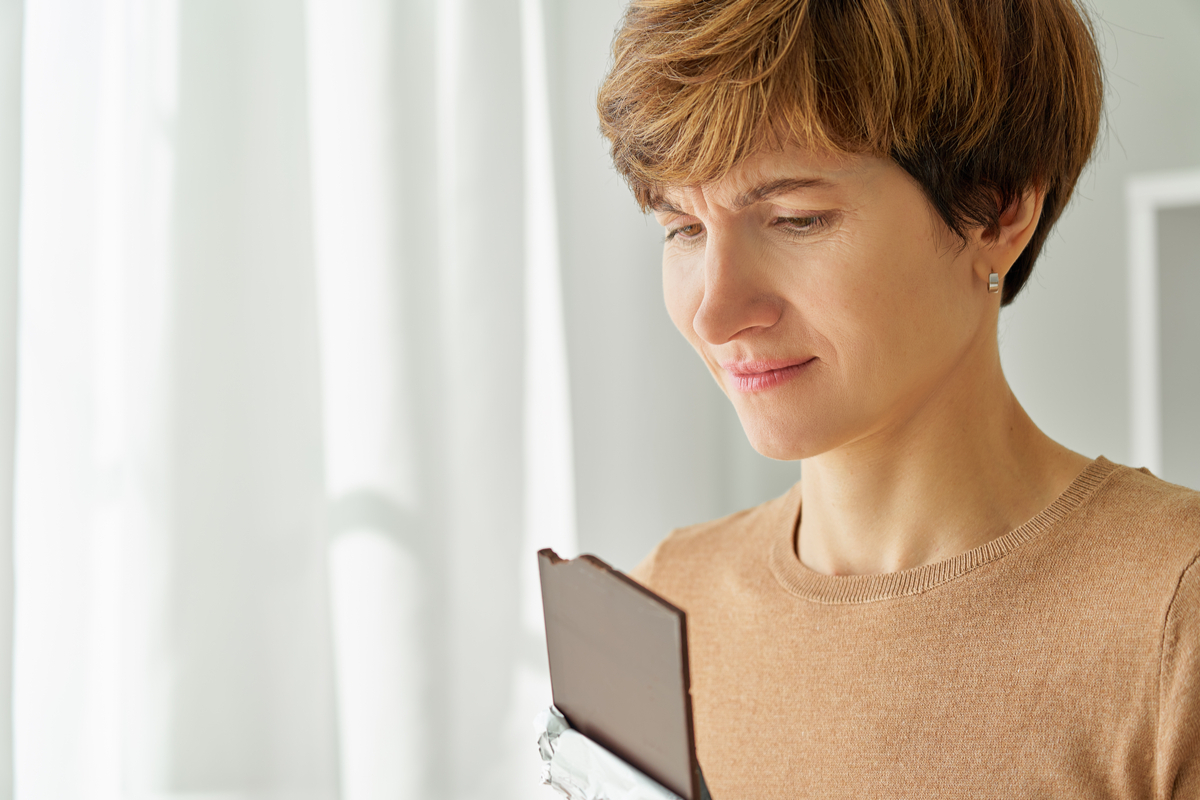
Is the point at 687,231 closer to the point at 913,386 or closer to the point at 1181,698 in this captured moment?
the point at 913,386

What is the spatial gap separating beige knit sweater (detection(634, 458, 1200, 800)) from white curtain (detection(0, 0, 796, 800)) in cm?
50

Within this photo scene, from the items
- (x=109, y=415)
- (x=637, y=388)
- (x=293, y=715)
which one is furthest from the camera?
(x=637, y=388)

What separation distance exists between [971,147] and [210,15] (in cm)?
76

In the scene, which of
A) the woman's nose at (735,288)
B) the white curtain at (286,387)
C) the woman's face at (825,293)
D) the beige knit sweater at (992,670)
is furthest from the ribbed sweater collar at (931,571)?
the white curtain at (286,387)

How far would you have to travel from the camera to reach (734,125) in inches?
23.2

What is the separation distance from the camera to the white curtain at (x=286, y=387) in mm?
836

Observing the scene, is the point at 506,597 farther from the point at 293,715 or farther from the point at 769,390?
the point at 769,390

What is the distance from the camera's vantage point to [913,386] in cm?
65

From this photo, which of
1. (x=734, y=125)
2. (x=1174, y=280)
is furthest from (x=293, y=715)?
(x=1174, y=280)

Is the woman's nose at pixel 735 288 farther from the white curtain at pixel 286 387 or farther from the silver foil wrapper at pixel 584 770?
the white curtain at pixel 286 387

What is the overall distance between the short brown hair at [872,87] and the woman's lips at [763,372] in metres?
0.13

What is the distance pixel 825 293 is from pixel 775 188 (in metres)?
0.07

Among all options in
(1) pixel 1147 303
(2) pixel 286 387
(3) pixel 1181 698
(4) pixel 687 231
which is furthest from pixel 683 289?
(1) pixel 1147 303

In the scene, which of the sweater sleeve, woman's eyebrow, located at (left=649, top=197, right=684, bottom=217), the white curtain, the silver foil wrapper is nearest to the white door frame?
the white curtain
